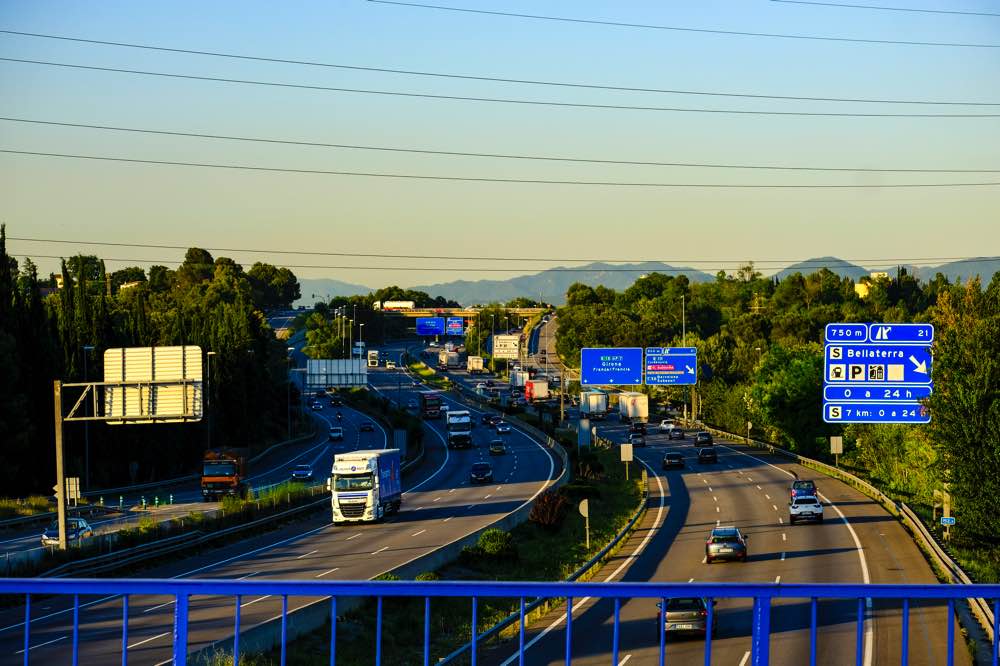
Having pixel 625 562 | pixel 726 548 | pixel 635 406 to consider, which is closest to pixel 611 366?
pixel 635 406

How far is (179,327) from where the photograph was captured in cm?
10831

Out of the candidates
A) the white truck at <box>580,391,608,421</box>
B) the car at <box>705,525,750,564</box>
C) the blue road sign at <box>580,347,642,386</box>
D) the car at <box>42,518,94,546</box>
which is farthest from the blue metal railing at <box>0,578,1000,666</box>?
the white truck at <box>580,391,608,421</box>

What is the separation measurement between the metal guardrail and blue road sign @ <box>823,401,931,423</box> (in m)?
5.11

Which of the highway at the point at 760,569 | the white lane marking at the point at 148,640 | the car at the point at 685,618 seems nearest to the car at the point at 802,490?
the highway at the point at 760,569

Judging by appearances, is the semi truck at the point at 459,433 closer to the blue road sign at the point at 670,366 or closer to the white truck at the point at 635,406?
the white truck at the point at 635,406

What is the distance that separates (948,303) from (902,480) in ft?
86.3

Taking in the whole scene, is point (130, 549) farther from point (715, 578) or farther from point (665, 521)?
point (665, 521)

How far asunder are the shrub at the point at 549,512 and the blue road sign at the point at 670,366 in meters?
23.6

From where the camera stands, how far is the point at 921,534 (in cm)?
5128

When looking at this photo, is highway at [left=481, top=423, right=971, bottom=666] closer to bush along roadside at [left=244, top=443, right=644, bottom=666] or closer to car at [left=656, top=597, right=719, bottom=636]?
car at [left=656, top=597, right=719, bottom=636]

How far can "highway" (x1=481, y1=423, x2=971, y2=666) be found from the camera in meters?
28.9

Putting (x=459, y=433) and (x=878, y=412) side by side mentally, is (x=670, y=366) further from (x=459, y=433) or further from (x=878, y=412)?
(x=878, y=412)

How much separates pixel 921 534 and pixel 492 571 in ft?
63.3

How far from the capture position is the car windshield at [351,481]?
60000 millimetres
